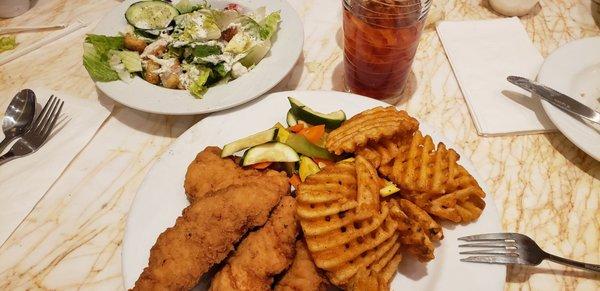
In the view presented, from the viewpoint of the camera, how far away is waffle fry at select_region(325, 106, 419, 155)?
1.63 m

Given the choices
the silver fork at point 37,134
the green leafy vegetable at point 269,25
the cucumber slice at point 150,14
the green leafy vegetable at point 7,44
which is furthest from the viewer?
the green leafy vegetable at point 7,44

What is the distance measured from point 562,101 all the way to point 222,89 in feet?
5.44

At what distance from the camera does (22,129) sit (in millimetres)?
2107

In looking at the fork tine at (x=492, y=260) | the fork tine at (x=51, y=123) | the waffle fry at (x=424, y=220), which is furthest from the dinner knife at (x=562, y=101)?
the fork tine at (x=51, y=123)

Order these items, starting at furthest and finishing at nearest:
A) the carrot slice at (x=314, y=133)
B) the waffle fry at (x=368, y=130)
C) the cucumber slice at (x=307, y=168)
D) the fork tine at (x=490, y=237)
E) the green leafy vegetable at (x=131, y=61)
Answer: the green leafy vegetable at (x=131, y=61)
the carrot slice at (x=314, y=133)
the cucumber slice at (x=307, y=168)
the waffle fry at (x=368, y=130)
the fork tine at (x=490, y=237)

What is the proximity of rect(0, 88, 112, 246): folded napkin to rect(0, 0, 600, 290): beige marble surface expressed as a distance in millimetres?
40

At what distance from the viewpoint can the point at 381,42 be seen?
195 cm

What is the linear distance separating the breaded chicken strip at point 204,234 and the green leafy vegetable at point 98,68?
3.43 ft

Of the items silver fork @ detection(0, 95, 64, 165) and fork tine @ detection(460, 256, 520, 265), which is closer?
fork tine @ detection(460, 256, 520, 265)

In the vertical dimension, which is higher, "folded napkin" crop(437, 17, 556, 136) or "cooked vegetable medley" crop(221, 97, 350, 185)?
"cooked vegetable medley" crop(221, 97, 350, 185)

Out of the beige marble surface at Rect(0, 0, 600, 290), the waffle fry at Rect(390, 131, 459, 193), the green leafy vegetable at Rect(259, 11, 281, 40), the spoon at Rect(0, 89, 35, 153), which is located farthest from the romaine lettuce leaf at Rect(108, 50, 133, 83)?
the waffle fry at Rect(390, 131, 459, 193)

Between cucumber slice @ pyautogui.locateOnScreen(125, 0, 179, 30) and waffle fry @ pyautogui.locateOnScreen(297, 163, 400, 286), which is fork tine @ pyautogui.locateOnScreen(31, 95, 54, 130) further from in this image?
waffle fry @ pyautogui.locateOnScreen(297, 163, 400, 286)

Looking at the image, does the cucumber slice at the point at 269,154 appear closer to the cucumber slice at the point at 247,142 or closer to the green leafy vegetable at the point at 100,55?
the cucumber slice at the point at 247,142

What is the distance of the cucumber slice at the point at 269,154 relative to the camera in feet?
5.73
